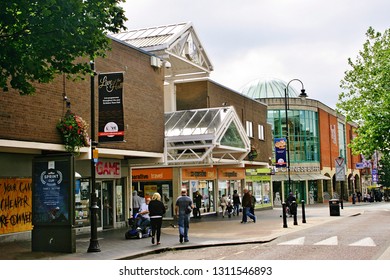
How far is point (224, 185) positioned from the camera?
36250mm

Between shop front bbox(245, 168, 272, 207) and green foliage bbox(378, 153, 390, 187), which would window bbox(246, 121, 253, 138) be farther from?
green foliage bbox(378, 153, 390, 187)

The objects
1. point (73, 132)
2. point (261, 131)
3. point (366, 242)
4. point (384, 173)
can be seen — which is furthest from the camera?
point (384, 173)

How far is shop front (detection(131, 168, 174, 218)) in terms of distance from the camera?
2973 centimetres

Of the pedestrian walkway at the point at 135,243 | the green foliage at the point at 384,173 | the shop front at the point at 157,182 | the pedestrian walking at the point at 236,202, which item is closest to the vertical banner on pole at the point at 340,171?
the pedestrian walking at the point at 236,202

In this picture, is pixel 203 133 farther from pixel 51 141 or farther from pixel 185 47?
pixel 51 141

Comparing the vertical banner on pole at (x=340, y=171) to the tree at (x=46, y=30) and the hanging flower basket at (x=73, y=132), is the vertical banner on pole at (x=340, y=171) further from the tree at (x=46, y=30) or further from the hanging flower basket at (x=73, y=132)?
the tree at (x=46, y=30)

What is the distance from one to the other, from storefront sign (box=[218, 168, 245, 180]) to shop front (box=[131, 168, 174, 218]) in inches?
240

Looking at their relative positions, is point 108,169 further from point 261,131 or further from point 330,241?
point 261,131

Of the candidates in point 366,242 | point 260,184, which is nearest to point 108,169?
point 366,242

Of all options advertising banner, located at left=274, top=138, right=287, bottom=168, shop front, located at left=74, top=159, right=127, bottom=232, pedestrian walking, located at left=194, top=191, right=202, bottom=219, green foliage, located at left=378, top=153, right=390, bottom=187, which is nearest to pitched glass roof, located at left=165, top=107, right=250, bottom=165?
shop front, located at left=74, top=159, right=127, bottom=232

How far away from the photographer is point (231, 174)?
3709 centimetres

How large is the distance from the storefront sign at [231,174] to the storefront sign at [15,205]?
1806cm

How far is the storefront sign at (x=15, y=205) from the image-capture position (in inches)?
695

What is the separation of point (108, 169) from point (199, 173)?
9749mm
